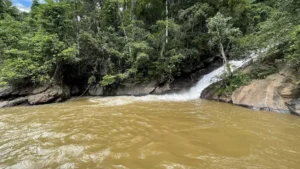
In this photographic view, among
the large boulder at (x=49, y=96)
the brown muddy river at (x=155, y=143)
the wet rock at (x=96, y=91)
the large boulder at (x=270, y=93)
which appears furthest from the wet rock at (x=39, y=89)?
the large boulder at (x=270, y=93)

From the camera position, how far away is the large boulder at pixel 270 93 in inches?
271

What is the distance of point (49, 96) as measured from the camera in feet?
34.1

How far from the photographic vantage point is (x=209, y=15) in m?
12.6

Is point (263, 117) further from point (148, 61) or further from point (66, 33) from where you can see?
point (66, 33)

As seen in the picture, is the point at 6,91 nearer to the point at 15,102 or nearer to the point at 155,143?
the point at 15,102

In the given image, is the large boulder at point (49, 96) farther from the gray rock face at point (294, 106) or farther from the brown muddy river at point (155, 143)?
the gray rock face at point (294, 106)

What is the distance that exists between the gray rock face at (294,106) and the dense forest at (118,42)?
8.13 ft

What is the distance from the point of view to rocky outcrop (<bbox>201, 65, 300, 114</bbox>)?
6.79 meters

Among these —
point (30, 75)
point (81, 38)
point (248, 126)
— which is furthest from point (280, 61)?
point (30, 75)

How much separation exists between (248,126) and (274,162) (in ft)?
6.68

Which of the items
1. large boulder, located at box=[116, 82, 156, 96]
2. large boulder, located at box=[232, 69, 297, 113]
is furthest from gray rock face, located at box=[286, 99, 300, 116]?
large boulder, located at box=[116, 82, 156, 96]

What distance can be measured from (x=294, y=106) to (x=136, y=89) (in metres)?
8.49

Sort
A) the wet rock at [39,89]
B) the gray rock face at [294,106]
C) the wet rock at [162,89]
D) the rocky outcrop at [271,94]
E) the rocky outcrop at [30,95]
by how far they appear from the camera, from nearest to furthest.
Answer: the gray rock face at [294,106]
the rocky outcrop at [271,94]
the rocky outcrop at [30,95]
the wet rock at [39,89]
the wet rock at [162,89]

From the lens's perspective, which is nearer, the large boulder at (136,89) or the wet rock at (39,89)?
the wet rock at (39,89)
